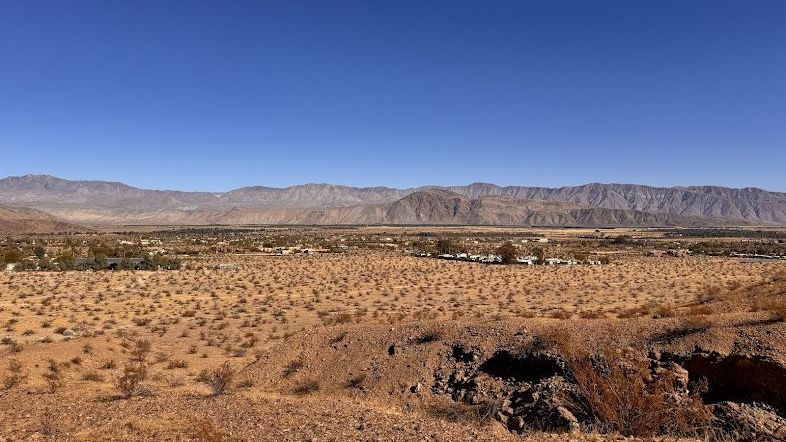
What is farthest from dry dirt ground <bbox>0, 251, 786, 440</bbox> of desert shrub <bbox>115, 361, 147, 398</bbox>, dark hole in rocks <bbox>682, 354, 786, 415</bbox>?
desert shrub <bbox>115, 361, 147, 398</bbox>

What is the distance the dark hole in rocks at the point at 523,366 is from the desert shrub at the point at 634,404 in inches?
38.8

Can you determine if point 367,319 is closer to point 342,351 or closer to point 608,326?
point 342,351

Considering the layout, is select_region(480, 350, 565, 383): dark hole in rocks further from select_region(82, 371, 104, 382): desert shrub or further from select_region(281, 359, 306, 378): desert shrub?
select_region(82, 371, 104, 382): desert shrub

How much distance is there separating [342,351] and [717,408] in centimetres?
895

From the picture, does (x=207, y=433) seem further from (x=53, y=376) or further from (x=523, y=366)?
(x=53, y=376)

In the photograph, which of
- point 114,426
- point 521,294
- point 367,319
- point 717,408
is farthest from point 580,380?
point 521,294

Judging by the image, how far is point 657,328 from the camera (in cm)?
1256

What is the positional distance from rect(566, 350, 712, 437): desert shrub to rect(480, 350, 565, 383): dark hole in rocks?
0.99m

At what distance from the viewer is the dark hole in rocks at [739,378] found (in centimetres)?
1023

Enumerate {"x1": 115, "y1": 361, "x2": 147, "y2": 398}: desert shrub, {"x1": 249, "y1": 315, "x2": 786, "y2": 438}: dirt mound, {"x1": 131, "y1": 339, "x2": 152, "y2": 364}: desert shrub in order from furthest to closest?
{"x1": 131, "y1": 339, "x2": 152, "y2": 364}: desert shrub, {"x1": 115, "y1": 361, "x2": 147, "y2": 398}: desert shrub, {"x1": 249, "y1": 315, "x2": 786, "y2": 438}: dirt mound

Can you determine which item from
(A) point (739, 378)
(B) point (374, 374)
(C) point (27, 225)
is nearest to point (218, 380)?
(B) point (374, 374)

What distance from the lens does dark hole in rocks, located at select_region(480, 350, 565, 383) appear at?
38.0 ft

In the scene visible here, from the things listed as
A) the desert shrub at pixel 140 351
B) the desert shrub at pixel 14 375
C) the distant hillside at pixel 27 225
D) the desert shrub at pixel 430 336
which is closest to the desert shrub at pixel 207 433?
the desert shrub at pixel 430 336

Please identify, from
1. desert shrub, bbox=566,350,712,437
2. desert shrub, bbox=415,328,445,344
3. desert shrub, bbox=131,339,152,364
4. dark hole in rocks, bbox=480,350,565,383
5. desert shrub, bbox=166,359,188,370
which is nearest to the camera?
desert shrub, bbox=566,350,712,437
